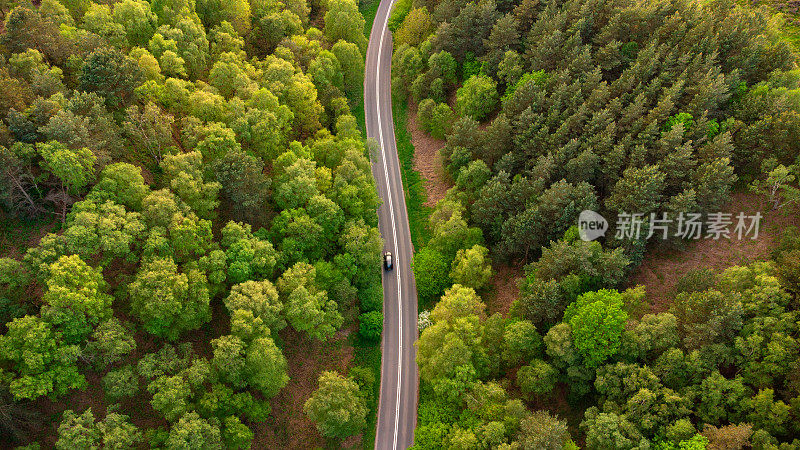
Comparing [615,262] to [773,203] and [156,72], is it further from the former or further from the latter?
[156,72]

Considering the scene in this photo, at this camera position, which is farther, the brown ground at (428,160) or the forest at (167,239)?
the brown ground at (428,160)

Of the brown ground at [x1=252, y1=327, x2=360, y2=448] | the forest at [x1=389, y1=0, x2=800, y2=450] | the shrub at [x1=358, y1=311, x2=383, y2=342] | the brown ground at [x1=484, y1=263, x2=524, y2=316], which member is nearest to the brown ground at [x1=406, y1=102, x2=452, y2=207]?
the forest at [x1=389, y1=0, x2=800, y2=450]

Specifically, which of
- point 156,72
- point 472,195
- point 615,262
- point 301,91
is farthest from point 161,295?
point 615,262

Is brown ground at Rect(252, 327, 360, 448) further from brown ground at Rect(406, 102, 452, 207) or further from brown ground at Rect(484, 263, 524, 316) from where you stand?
brown ground at Rect(406, 102, 452, 207)

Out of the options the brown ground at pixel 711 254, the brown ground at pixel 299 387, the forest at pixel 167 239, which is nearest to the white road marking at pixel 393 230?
the forest at pixel 167 239

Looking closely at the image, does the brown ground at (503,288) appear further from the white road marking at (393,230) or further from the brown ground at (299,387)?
the brown ground at (299,387)
